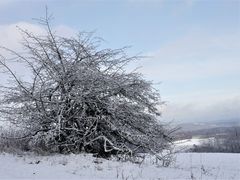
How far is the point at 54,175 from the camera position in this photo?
357 inches

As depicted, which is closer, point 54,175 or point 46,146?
point 54,175

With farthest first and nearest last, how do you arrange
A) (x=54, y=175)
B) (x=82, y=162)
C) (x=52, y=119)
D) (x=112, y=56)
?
(x=112, y=56)
(x=52, y=119)
(x=82, y=162)
(x=54, y=175)

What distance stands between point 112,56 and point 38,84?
254 centimetres

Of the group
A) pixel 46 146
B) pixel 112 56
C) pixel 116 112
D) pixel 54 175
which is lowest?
pixel 54 175

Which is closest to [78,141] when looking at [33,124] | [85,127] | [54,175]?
[85,127]

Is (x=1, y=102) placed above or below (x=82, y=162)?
above

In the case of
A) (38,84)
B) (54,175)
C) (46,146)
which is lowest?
(54,175)

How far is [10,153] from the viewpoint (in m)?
11.5

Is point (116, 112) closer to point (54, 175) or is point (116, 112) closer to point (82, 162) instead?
point (82, 162)

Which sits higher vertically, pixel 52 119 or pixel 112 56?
pixel 112 56

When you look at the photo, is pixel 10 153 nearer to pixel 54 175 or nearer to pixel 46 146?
pixel 46 146

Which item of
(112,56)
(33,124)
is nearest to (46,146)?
(33,124)

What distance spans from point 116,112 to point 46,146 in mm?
2373

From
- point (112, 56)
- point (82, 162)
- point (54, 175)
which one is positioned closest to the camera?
point (54, 175)
